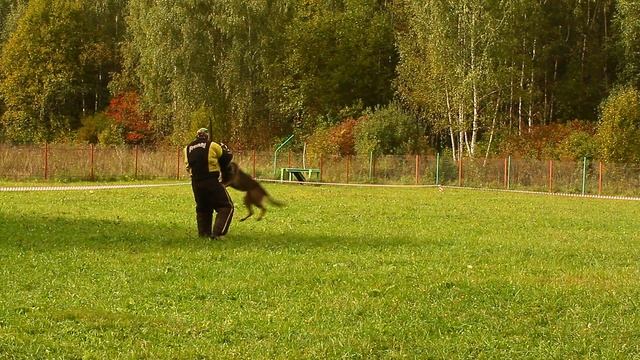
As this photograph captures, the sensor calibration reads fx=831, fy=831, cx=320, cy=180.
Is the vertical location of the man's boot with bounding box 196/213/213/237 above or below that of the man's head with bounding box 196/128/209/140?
below

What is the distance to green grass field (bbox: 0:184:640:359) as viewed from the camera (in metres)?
6.26

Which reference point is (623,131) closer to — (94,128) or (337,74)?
(337,74)

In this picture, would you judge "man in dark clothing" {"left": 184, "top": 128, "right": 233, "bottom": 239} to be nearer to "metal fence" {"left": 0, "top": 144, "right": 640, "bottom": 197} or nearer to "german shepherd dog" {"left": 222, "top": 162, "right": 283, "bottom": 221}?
"german shepherd dog" {"left": 222, "top": 162, "right": 283, "bottom": 221}

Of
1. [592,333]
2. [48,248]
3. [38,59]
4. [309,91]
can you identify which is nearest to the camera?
[592,333]

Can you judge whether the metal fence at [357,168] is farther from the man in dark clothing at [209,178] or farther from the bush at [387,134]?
the man in dark clothing at [209,178]

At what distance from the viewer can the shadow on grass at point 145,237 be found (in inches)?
469

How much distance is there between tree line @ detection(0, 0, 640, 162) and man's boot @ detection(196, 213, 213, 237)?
79.3ft

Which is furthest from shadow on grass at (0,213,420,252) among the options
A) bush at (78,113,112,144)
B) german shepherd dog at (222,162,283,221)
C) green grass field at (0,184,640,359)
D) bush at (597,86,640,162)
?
bush at (78,113,112,144)

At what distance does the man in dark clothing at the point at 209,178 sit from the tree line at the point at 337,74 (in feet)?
79.6

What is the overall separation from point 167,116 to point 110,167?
16673 mm

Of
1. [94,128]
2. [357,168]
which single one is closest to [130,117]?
[94,128]

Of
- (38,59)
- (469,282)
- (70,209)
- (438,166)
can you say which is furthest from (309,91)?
(469,282)

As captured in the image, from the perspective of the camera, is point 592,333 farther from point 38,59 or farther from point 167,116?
point 38,59

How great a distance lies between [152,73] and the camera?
52.3 m
